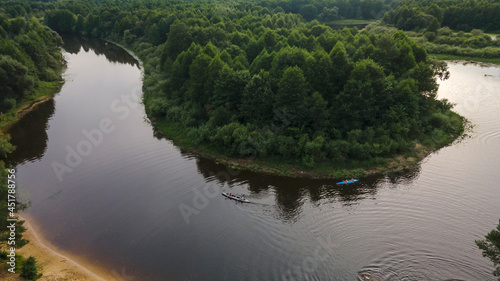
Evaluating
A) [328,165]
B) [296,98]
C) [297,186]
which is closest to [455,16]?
[296,98]

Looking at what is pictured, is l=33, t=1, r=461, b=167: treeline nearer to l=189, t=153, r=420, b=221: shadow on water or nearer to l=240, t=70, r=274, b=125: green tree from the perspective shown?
l=240, t=70, r=274, b=125: green tree

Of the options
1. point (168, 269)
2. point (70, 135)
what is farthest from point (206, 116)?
point (168, 269)

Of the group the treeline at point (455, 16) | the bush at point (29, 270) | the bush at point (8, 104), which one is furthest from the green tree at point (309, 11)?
the bush at point (29, 270)

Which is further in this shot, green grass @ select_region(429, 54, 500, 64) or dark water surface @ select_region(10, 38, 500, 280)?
green grass @ select_region(429, 54, 500, 64)

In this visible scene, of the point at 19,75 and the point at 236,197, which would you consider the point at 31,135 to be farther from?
the point at 236,197

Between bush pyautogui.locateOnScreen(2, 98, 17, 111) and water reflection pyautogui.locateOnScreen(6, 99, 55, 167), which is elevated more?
bush pyautogui.locateOnScreen(2, 98, 17, 111)

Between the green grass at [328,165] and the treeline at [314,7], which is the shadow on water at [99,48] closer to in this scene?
the treeline at [314,7]

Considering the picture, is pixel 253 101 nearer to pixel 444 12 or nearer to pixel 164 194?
pixel 164 194

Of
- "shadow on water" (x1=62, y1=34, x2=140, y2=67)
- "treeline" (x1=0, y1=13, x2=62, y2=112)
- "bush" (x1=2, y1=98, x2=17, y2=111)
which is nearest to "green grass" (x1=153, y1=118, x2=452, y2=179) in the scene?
"bush" (x1=2, y1=98, x2=17, y2=111)
